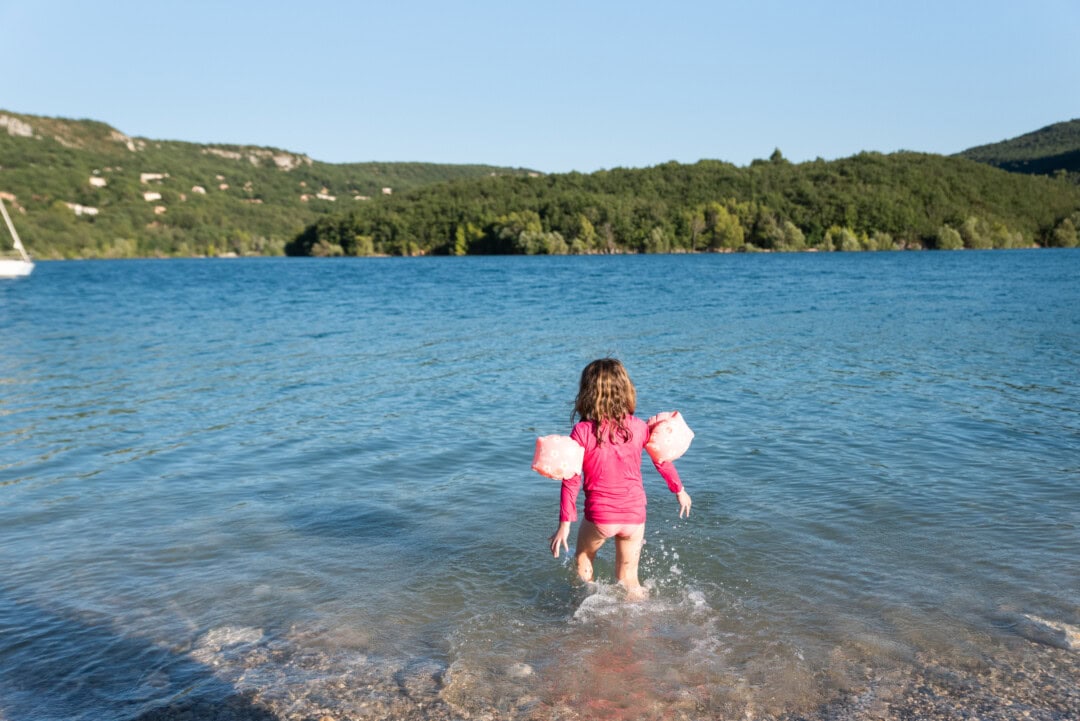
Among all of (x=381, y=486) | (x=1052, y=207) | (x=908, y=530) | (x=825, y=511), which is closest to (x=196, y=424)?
(x=381, y=486)

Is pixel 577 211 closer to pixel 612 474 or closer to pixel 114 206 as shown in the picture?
pixel 114 206

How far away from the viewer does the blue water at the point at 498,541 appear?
4949 millimetres

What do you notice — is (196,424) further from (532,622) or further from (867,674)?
(867,674)

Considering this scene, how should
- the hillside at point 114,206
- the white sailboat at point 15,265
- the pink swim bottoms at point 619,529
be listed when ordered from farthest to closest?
Result: the hillside at point 114,206, the white sailboat at point 15,265, the pink swim bottoms at point 619,529

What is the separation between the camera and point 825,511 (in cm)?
794

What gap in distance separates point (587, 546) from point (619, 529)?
43 cm

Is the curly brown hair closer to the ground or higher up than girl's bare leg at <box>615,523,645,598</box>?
higher up

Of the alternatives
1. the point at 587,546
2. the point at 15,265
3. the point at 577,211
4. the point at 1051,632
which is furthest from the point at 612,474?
the point at 577,211

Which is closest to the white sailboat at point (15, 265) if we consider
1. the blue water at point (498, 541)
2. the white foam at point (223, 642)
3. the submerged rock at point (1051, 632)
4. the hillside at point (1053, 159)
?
the blue water at point (498, 541)

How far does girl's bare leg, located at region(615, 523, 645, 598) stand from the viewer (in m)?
5.92

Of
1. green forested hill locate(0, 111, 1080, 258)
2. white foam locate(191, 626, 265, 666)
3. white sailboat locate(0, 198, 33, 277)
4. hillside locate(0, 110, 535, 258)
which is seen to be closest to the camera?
A: white foam locate(191, 626, 265, 666)

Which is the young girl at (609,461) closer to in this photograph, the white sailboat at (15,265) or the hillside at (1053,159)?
the white sailboat at (15,265)

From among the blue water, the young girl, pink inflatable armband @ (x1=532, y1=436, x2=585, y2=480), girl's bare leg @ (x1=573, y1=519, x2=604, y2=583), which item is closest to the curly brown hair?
the young girl

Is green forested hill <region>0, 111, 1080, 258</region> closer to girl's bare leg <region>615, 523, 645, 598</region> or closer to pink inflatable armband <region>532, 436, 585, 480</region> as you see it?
girl's bare leg <region>615, 523, 645, 598</region>
